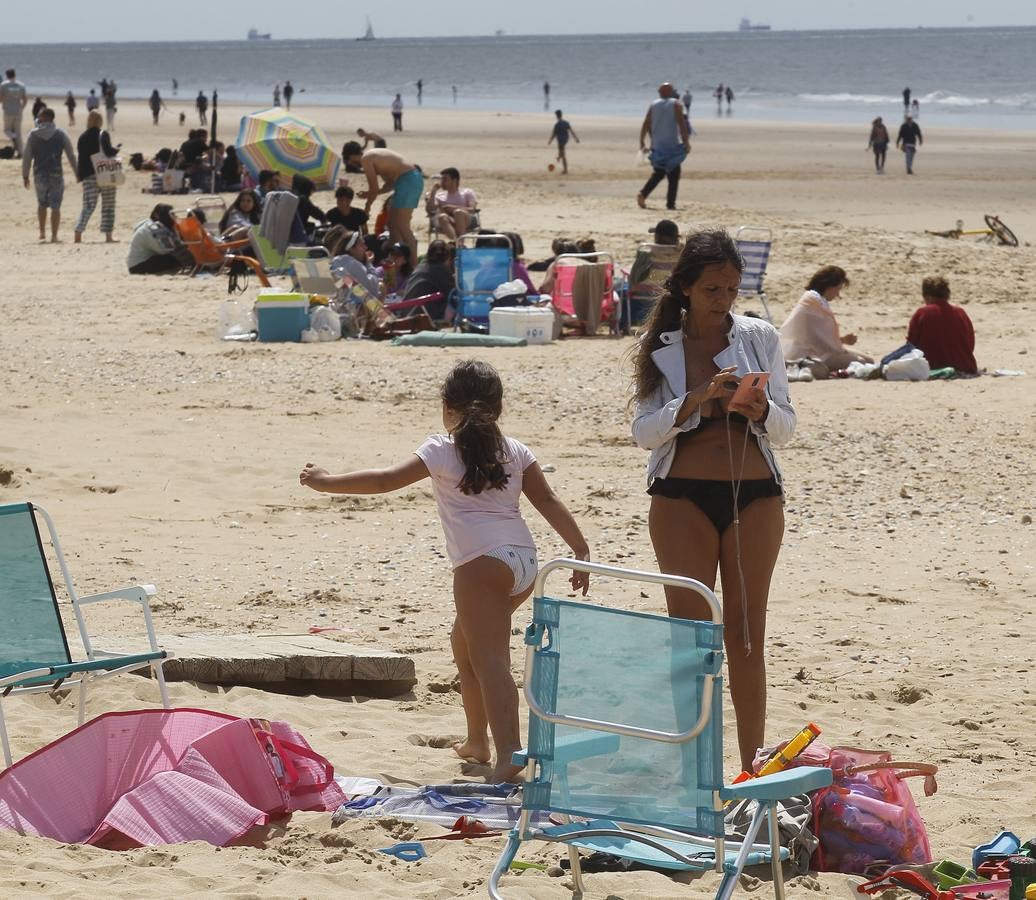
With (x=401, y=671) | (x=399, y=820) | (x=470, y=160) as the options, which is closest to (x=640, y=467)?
(x=401, y=671)

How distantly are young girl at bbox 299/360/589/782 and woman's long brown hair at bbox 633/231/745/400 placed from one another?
42 centimetres

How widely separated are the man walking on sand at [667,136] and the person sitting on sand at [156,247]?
23.9ft

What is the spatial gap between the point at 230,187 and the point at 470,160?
12.0 metres

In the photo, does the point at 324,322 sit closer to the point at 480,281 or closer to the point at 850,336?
the point at 480,281

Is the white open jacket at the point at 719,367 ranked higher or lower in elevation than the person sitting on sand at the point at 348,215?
lower

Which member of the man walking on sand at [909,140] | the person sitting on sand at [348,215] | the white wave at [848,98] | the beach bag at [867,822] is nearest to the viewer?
the beach bag at [867,822]

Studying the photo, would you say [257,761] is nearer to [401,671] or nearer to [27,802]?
[27,802]

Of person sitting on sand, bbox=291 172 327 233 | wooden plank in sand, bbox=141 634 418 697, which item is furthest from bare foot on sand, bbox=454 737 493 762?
person sitting on sand, bbox=291 172 327 233

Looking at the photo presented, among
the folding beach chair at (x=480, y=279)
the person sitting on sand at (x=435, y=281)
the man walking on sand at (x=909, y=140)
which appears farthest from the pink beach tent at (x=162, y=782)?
the man walking on sand at (x=909, y=140)

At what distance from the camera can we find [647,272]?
1286cm

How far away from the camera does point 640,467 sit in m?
9.01

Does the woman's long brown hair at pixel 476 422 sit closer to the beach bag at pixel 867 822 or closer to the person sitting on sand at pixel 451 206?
the beach bag at pixel 867 822

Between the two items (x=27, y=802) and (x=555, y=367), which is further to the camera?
(x=555, y=367)

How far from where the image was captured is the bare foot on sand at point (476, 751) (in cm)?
486
